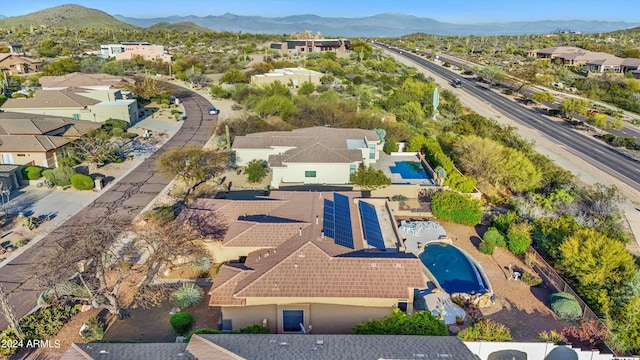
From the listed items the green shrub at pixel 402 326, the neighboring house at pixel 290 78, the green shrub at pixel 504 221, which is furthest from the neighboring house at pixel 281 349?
the neighboring house at pixel 290 78

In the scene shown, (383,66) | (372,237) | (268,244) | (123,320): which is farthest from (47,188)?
(383,66)

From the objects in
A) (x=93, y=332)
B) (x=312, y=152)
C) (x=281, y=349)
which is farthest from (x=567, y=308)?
(x=93, y=332)

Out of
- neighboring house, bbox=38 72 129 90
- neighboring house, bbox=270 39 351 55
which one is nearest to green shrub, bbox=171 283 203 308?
neighboring house, bbox=38 72 129 90

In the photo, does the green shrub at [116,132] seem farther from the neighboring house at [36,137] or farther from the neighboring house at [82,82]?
the neighboring house at [82,82]

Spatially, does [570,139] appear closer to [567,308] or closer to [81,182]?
[567,308]

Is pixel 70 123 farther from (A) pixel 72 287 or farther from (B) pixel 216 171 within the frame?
(A) pixel 72 287

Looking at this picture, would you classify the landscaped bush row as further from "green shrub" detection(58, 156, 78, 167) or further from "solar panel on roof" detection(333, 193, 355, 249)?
"green shrub" detection(58, 156, 78, 167)
